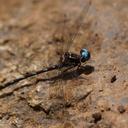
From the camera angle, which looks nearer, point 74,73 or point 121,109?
point 121,109

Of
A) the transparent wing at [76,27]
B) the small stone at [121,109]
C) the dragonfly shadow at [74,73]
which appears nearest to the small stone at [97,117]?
the small stone at [121,109]

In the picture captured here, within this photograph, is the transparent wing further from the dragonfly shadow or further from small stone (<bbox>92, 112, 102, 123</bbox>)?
small stone (<bbox>92, 112, 102, 123</bbox>)

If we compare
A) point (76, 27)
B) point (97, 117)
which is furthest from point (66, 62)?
point (97, 117)

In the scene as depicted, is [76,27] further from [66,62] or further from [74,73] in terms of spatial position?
[74,73]

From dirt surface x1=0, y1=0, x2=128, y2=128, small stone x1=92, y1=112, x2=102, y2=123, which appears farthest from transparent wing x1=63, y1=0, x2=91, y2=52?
small stone x1=92, y1=112, x2=102, y2=123

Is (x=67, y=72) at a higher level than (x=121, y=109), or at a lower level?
higher

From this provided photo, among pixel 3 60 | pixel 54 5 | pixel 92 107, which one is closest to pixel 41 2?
pixel 54 5

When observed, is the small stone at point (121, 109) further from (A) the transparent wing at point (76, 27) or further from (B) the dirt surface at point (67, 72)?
(A) the transparent wing at point (76, 27)

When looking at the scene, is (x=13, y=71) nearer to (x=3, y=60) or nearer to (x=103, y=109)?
(x=3, y=60)

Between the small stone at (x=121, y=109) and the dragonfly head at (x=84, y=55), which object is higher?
the dragonfly head at (x=84, y=55)
